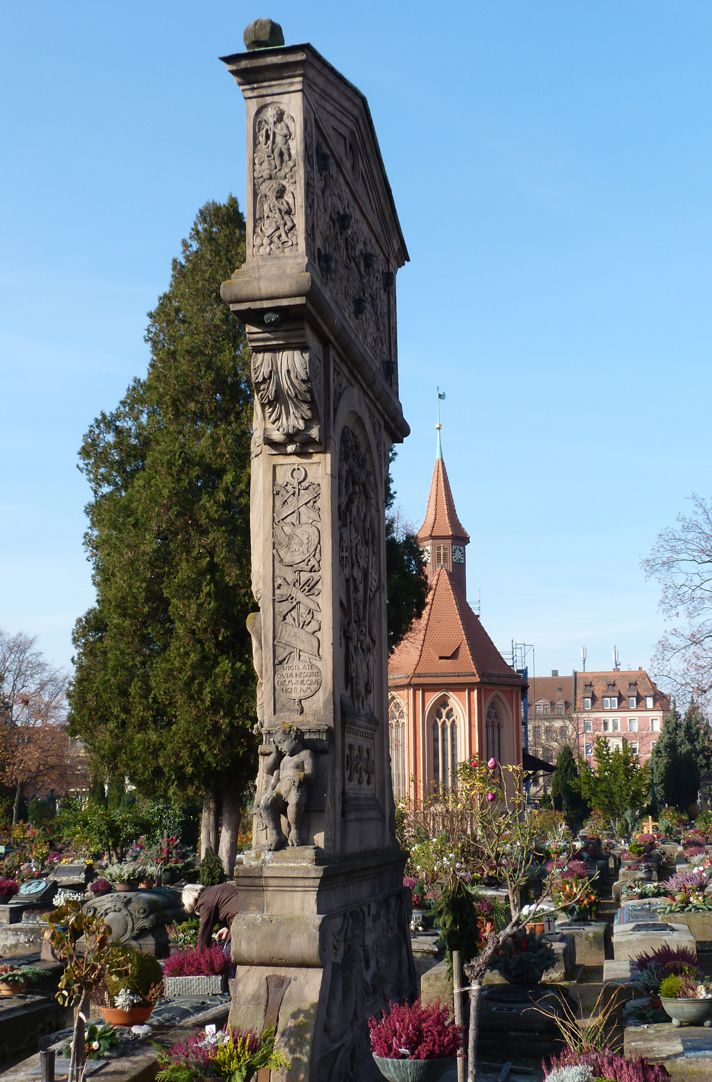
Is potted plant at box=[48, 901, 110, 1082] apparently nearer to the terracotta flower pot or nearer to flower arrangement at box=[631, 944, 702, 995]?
the terracotta flower pot

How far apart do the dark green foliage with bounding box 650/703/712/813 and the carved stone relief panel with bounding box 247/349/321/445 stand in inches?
2233

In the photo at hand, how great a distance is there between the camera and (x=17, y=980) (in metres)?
11.7

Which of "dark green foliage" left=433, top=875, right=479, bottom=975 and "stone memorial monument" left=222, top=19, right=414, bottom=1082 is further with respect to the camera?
"dark green foliage" left=433, top=875, right=479, bottom=975

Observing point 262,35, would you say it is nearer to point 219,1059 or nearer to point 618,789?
point 219,1059

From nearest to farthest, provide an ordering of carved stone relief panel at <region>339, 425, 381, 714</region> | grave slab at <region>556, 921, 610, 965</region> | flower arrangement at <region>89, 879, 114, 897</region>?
carved stone relief panel at <region>339, 425, 381, 714</region> < grave slab at <region>556, 921, 610, 965</region> < flower arrangement at <region>89, 879, 114, 897</region>

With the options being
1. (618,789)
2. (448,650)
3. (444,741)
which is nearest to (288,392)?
(618,789)

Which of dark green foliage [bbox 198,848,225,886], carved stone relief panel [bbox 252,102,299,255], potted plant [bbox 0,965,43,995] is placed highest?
carved stone relief panel [bbox 252,102,299,255]

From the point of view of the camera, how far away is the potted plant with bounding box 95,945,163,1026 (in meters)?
8.58

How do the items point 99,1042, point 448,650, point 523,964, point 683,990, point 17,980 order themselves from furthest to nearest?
point 448,650 < point 523,964 < point 17,980 < point 683,990 < point 99,1042

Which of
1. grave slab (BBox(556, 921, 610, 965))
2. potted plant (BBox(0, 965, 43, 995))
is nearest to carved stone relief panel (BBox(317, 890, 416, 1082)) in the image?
potted plant (BBox(0, 965, 43, 995))

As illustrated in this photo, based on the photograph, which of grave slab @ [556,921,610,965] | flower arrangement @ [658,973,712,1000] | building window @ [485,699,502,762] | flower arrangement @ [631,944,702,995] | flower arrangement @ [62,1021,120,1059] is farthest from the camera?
building window @ [485,699,502,762]

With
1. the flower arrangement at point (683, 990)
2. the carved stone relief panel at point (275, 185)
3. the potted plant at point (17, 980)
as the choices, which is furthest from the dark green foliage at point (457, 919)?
the carved stone relief panel at point (275, 185)

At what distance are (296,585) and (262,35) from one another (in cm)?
409

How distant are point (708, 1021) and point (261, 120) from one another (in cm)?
754
